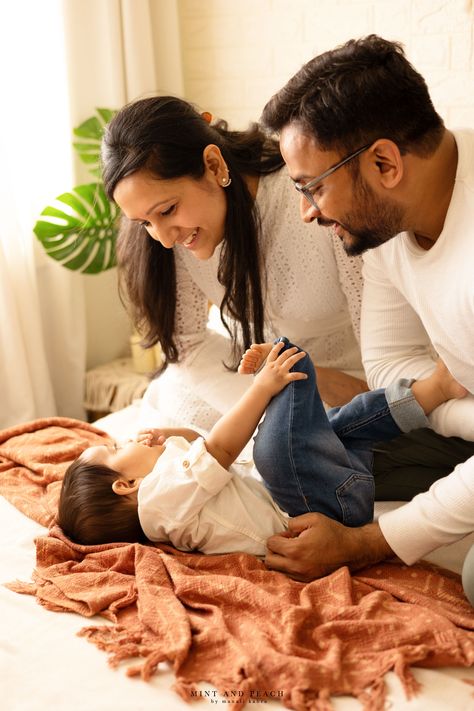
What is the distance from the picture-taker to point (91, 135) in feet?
9.82

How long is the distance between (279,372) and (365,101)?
53 centimetres

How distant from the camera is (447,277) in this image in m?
1.52

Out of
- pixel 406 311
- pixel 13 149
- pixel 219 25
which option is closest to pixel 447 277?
pixel 406 311

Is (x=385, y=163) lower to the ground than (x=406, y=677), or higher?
higher

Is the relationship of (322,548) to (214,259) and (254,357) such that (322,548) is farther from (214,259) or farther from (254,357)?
(214,259)

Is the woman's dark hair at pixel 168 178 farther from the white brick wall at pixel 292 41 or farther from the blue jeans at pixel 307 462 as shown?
the white brick wall at pixel 292 41

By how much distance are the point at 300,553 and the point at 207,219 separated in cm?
78

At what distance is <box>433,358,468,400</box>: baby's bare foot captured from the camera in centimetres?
167

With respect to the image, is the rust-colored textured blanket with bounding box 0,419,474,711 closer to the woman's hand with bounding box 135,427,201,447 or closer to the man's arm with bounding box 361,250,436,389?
the woman's hand with bounding box 135,427,201,447

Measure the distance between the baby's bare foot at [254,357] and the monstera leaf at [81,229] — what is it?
1.33m

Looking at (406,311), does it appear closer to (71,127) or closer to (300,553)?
(300,553)

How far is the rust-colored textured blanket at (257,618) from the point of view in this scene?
49.3 inches

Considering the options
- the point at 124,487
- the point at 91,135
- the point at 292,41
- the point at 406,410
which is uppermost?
the point at 292,41

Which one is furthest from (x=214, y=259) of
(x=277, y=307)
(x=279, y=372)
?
(x=279, y=372)
